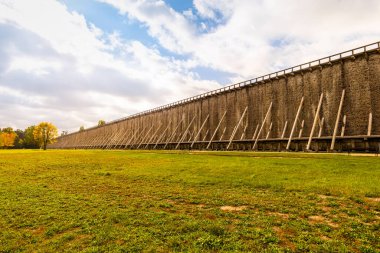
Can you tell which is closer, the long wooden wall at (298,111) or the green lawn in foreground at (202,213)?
the green lawn in foreground at (202,213)

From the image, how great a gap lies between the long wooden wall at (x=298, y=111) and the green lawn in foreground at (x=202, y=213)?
619 inches

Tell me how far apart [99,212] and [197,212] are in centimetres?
329

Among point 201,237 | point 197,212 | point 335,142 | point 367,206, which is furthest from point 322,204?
point 335,142

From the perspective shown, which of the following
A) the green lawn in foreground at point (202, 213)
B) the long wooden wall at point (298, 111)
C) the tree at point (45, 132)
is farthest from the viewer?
the tree at point (45, 132)

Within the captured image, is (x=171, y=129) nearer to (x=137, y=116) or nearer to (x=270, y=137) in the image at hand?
(x=137, y=116)

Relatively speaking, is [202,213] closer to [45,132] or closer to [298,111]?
[298,111]

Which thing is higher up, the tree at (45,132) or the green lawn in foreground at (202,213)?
the tree at (45,132)

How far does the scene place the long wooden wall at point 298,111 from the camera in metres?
26.2

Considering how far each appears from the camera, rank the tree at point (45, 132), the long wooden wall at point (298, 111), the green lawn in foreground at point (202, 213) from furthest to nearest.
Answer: the tree at point (45, 132), the long wooden wall at point (298, 111), the green lawn in foreground at point (202, 213)

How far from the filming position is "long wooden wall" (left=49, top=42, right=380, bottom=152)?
2616 centimetres

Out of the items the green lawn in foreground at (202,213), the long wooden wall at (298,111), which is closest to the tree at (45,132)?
the long wooden wall at (298,111)

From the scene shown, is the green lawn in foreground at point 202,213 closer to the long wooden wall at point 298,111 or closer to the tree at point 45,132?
the long wooden wall at point 298,111

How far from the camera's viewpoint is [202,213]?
7.59 m

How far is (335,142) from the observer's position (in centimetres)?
2686
